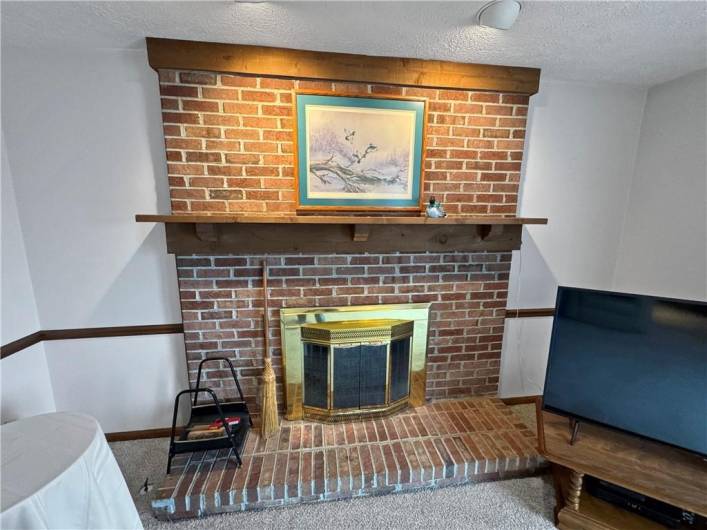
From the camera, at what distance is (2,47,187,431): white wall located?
1559 millimetres

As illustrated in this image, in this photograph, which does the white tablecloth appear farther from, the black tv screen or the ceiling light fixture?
the ceiling light fixture

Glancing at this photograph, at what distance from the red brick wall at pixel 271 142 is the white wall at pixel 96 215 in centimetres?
19

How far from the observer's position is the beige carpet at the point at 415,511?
56.8 inches

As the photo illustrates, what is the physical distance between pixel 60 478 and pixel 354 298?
142cm

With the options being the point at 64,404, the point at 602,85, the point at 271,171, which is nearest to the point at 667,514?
the point at 602,85

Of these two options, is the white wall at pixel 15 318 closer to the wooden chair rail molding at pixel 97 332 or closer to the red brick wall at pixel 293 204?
the wooden chair rail molding at pixel 97 332

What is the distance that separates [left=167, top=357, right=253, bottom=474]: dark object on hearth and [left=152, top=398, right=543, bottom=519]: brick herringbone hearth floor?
0.12m

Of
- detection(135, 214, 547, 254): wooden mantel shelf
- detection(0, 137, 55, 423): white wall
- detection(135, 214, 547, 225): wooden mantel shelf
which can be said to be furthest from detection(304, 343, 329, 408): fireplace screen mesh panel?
detection(0, 137, 55, 423): white wall

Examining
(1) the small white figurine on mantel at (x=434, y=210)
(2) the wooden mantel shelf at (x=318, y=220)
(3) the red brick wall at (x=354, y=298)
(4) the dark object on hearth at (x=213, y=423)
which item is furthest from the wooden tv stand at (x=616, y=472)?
(4) the dark object on hearth at (x=213, y=423)

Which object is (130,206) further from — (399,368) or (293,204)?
(399,368)

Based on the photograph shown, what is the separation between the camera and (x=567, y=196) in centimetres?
205

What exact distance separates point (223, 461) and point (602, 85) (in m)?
3.20

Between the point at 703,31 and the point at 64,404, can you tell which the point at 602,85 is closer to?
the point at 703,31

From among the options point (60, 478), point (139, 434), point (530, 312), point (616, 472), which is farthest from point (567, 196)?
point (139, 434)
